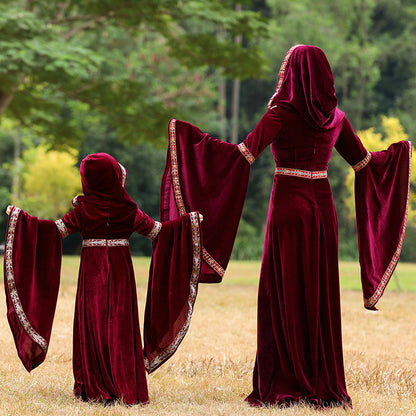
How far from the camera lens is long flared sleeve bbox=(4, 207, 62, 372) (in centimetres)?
376

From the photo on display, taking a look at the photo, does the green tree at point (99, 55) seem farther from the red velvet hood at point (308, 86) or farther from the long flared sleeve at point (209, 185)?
the red velvet hood at point (308, 86)

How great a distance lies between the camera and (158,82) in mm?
21656

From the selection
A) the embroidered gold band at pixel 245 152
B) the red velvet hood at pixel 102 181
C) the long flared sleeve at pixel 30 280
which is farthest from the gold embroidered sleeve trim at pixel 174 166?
the long flared sleeve at pixel 30 280

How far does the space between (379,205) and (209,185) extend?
124 centimetres

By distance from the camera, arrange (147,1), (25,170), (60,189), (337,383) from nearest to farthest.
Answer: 1. (337,383)
2. (147,1)
3. (60,189)
4. (25,170)

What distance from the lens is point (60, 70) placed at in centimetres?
1105

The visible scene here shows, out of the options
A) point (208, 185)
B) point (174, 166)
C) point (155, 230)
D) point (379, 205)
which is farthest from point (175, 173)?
point (379, 205)

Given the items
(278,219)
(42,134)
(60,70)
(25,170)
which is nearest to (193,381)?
(278,219)

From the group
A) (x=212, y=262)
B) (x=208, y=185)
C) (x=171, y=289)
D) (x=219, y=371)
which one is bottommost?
(x=219, y=371)

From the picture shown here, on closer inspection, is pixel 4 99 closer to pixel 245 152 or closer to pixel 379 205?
pixel 245 152

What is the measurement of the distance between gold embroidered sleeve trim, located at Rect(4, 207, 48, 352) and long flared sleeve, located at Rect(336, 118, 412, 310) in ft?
7.07

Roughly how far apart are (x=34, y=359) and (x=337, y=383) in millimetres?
1875

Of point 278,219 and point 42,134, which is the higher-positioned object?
point 42,134

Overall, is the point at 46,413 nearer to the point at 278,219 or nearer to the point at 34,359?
the point at 34,359
